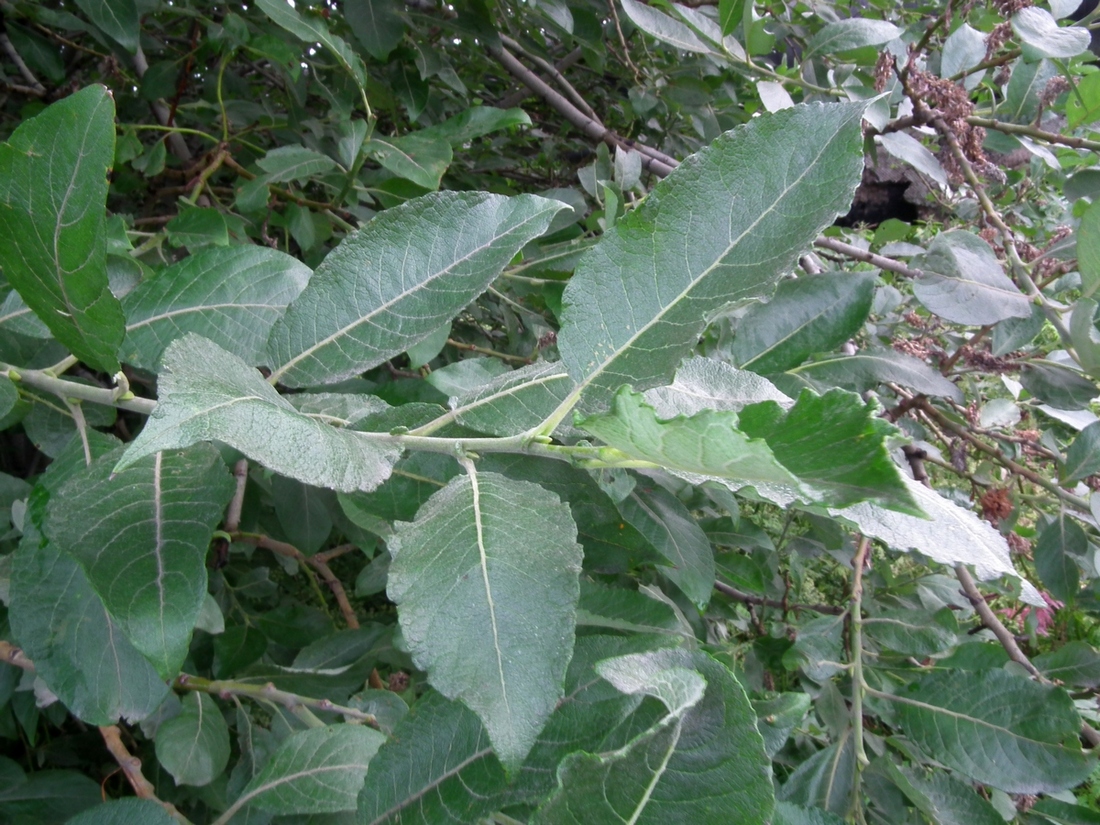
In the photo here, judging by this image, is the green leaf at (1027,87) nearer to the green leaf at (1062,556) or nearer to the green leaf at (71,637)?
the green leaf at (1062,556)

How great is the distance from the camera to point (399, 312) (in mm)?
745

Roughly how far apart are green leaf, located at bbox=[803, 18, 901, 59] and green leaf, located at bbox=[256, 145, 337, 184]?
91 centimetres

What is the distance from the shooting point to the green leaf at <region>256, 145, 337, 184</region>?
1.29 m

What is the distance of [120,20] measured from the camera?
1.33m

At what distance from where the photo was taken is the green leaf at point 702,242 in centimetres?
58

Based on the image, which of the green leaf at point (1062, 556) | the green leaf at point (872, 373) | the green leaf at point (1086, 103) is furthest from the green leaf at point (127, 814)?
the green leaf at point (1086, 103)

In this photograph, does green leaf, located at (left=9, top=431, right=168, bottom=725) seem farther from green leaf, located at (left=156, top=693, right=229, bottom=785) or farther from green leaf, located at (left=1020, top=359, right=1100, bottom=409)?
green leaf, located at (left=1020, top=359, right=1100, bottom=409)

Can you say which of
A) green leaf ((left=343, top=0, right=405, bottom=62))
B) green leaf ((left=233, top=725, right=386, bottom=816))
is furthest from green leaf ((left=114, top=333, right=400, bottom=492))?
green leaf ((left=343, top=0, right=405, bottom=62))

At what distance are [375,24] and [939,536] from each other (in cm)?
145

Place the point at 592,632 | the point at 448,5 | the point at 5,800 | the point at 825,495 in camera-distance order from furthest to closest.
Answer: the point at 448,5 < the point at 5,800 < the point at 592,632 < the point at 825,495

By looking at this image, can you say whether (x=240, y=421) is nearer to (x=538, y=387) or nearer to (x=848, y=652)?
(x=538, y=387)

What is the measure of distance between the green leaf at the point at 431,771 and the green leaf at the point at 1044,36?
4.46ft

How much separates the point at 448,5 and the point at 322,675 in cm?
152

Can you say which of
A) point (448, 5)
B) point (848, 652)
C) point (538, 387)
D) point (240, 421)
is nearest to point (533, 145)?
point (448, 5)
